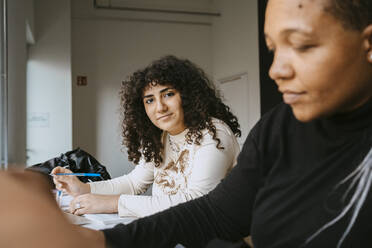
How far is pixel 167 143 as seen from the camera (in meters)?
1.68

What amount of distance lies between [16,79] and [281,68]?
130 inches

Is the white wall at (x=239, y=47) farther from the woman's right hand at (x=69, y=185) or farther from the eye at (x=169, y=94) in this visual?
the woman's right hand at (x=69, y=185)

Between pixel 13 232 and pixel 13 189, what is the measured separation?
6 cm

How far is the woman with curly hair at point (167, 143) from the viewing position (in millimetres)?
1396

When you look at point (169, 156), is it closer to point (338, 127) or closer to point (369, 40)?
point (338, 127)

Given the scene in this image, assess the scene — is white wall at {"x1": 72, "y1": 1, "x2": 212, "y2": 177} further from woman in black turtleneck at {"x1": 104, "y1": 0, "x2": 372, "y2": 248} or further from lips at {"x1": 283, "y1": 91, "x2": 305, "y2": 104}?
lips at {"x1": 283, "y1": 91, "x2": 305, "y2": 104}

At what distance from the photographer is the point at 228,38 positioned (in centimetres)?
581

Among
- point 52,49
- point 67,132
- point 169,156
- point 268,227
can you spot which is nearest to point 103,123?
point 67,132

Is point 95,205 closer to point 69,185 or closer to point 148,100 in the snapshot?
point 69,185

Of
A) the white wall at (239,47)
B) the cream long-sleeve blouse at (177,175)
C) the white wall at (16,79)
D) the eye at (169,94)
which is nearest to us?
the cream long-sleeve blouse at (177,175)

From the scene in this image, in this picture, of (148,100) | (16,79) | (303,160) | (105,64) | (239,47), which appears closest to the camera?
(303,160)

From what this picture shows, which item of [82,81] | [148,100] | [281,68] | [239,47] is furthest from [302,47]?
[82,81]

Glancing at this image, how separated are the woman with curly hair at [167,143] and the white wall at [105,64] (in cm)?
387

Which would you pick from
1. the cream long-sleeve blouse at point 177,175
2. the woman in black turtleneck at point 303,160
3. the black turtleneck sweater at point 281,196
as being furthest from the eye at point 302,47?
the cream long-sleeve blouse at point 177,175
